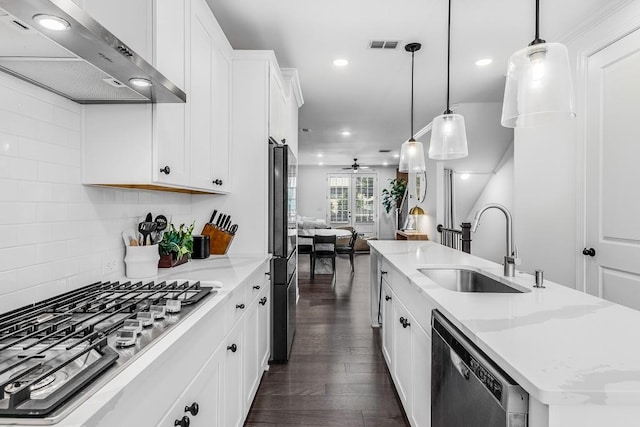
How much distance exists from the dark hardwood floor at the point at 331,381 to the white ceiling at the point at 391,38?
258 cm

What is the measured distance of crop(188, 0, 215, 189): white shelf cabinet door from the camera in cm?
202

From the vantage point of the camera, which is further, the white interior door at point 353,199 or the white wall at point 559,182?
the white interior door at point 353,199

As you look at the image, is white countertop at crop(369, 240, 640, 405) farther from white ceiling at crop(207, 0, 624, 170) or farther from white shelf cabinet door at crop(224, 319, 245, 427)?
white ceiling at crop(207, 0, 624, 170)

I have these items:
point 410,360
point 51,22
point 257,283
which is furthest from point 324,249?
point 51,22

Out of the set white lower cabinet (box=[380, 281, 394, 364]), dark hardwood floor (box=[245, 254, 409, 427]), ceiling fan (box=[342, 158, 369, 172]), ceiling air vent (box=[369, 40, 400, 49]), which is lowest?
dark hardwood floor (box=[245, 254, 409, 427])

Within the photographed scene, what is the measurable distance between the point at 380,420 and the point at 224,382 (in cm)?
106

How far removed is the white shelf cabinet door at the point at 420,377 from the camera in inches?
63.4

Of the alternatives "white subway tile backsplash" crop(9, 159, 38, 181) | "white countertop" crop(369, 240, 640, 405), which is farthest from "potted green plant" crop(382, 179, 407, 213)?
"white subway tile backsplash" crop(9, 159, 38, 181)

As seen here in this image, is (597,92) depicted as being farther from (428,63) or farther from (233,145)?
(233,145)

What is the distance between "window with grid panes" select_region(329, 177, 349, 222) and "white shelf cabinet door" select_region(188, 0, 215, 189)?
9.20 metres

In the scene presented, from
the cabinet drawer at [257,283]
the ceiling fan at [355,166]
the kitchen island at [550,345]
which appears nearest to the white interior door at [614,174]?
the kitchen island at [550,345]

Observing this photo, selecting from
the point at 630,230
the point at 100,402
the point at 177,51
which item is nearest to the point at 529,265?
the point at 630,230

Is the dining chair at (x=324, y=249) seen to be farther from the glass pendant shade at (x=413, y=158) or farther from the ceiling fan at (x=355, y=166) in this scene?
the ceiling fan at (x=355, y=166)

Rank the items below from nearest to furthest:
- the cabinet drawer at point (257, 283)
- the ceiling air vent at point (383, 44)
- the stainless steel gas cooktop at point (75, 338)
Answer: the stainless steel gas cooktop at point (75, 338) < the cabinet drawer at point (257, 283) < the ceiling air vent at point (383, 44)
